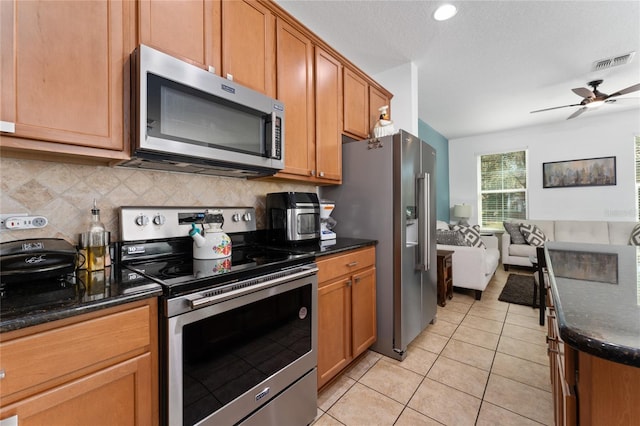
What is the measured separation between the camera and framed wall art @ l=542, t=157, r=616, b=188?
4.60m

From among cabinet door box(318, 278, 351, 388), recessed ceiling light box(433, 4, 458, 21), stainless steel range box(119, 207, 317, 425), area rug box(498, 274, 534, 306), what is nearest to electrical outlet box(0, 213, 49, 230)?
stainless steel range box(119, 207, 317, 425)

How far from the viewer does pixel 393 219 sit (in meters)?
2.00

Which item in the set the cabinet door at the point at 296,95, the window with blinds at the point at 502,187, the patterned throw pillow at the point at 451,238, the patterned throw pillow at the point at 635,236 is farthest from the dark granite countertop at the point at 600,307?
the window with blinds at the point at 502,187

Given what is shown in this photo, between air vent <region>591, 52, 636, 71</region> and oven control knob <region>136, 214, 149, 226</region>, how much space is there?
4476 mm

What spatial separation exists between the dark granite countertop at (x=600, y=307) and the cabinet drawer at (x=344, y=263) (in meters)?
1.04

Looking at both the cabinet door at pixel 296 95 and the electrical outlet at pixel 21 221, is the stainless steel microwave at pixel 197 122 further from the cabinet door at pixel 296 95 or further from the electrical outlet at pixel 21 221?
the electrical outlet at pixel 21 221

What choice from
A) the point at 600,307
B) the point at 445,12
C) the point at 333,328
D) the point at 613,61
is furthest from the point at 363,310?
the point at 613,61

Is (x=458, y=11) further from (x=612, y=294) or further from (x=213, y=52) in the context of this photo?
(x=612, y=294)

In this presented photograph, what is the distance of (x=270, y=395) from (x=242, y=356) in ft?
0.90

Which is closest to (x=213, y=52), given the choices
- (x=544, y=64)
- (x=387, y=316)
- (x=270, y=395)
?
(x=270, y=395)

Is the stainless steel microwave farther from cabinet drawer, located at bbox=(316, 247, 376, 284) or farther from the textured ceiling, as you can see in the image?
the textured ceiling

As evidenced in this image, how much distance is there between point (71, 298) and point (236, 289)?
1.61 feet

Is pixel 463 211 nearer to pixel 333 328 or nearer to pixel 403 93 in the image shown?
pixel 403 93

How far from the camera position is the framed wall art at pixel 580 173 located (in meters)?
4.60
